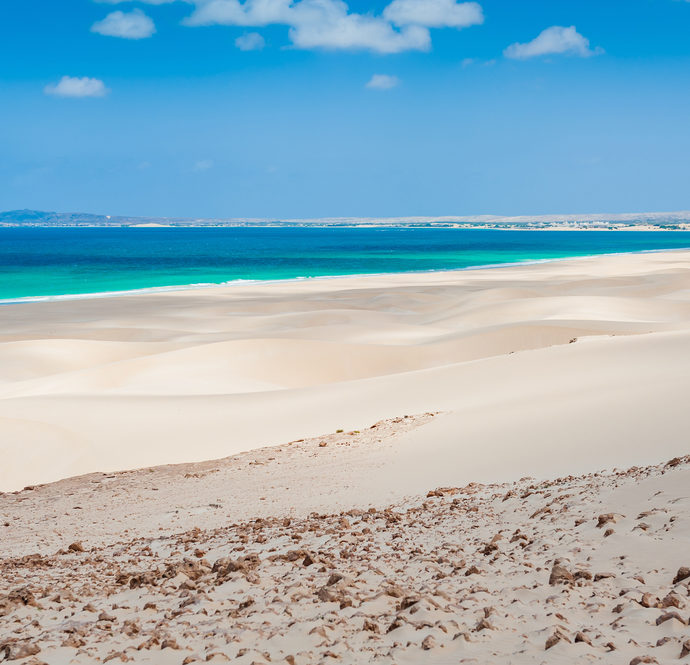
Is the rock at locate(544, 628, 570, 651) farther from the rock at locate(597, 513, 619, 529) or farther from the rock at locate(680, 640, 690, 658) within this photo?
the rock at locate(597, 513, 619, 529)

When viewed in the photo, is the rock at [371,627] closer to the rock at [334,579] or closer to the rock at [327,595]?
the rock at [327,595]

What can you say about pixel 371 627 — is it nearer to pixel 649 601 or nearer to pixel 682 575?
pixel 649 601

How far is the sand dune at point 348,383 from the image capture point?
914 centimetres

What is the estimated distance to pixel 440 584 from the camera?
4.56m

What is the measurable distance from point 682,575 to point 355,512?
9.63 feet

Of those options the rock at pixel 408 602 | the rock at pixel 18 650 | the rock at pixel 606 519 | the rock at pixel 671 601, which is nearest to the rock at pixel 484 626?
the rock at pixel 408 602

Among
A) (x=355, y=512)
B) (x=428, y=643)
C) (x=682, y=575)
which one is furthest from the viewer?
(x=355, y=512)

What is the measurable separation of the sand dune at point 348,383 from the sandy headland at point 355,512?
0.06 metres

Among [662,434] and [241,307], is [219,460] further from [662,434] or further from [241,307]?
[241,307]

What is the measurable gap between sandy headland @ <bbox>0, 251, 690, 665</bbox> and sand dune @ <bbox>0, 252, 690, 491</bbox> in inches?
2.6

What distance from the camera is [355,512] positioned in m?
6.64

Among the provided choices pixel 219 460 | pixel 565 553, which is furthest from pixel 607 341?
pixel 565 553

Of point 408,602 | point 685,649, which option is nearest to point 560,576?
point 408,602

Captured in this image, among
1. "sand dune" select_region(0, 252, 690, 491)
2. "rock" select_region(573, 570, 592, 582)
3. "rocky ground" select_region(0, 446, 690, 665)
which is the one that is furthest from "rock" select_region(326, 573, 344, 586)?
"sand dune" select_region(0, 252, 690, 491)
